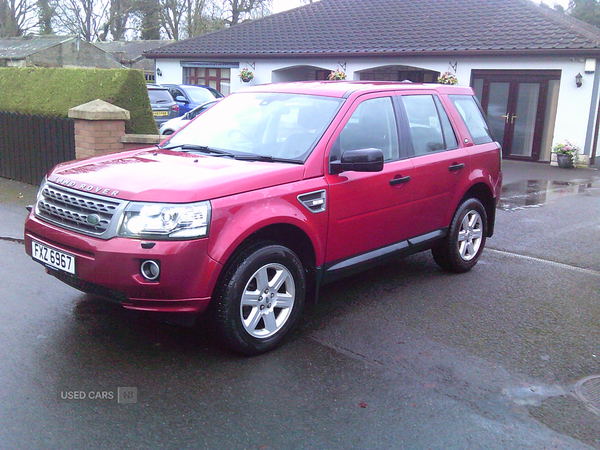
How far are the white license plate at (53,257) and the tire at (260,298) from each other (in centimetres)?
97

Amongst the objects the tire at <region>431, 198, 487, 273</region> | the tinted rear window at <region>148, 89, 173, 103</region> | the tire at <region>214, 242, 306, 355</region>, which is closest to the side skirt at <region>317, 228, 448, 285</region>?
the tire at <region>431, 198, 487, 273</region>

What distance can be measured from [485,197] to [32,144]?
23.2ft

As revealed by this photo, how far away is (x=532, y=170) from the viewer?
1598cm

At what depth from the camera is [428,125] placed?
586 centimetres

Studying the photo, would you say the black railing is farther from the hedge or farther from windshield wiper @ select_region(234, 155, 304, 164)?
windshield wiper @ select_region(234, 155, 304, 164)

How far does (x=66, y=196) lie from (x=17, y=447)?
1.70m

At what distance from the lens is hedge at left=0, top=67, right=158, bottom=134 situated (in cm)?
900

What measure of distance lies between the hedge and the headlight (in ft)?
18.0

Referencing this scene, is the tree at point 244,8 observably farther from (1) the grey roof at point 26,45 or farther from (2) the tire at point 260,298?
(2) the tire at point 260,298

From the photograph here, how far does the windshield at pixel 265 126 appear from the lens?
15.7ft

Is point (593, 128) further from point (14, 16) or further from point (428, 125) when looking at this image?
point (14, 16)

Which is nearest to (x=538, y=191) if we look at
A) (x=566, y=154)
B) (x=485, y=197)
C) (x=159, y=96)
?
(x=566, y=154)

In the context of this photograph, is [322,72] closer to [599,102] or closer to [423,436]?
[599,102]

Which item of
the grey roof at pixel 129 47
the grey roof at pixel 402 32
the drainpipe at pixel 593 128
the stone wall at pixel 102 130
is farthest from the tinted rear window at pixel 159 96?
the grey roof at pixel 129 47
